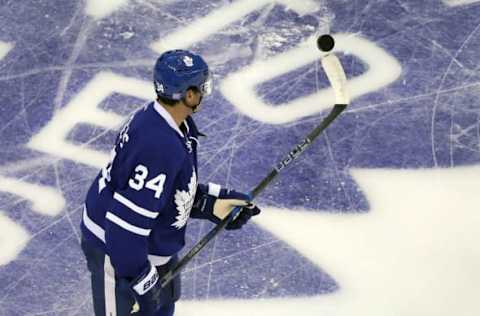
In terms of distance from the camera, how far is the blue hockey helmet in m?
3.11

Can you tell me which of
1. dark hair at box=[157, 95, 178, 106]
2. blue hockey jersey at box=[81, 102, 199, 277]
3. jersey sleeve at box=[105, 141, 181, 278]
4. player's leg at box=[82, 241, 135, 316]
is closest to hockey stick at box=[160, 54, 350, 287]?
player's leg at box=[82, 241, 135, 316]

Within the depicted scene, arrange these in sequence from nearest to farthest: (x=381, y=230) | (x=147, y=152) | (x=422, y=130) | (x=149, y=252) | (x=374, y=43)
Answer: (x=147, y=152) < (x=149, y=252) < (x=381, y=230) < (x=422, y=130) < (x=374, y=43)

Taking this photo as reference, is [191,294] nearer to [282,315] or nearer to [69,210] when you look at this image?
[282,315]

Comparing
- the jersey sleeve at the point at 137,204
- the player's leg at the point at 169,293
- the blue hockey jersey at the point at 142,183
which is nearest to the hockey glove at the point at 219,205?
the player's leg at the point at 169,293

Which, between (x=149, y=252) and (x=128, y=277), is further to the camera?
(x=149, y=252)

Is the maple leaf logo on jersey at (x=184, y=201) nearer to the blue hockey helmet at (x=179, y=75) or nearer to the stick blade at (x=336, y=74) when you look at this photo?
the blue hockey helmet at (x=179, y=75)

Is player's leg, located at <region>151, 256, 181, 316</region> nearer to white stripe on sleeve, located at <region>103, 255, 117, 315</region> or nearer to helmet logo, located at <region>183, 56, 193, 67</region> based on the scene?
white stripe on sleeve, located at <region>103, 255, 117, 315</region>

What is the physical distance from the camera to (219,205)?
3.66 m

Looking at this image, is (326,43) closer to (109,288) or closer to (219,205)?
(219,205)

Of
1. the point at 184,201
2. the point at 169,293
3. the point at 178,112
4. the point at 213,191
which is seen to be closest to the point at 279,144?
the point at 213,191

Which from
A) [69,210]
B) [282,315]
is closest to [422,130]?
[282,315]

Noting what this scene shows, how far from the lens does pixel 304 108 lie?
5.31m

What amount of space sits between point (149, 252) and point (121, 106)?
85.0 inches

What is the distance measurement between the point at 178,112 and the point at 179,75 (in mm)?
125
